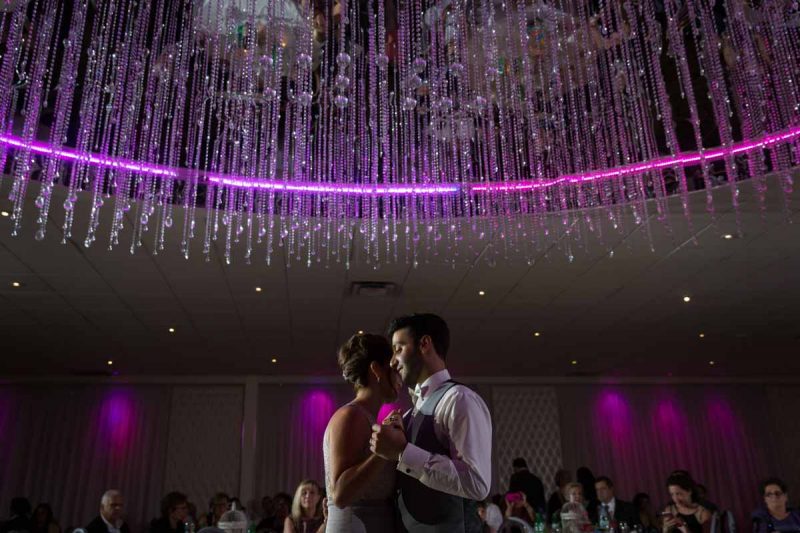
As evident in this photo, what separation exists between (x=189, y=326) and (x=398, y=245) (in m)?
3.86

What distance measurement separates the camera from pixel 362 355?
1897 mm

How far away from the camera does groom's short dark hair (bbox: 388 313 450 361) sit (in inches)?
72.3

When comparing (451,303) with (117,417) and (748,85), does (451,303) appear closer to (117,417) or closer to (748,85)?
(748,85)

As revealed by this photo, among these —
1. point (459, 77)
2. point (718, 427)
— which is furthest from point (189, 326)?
point (718, 427)

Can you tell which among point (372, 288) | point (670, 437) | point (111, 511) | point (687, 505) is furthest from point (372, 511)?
point (670, 437)

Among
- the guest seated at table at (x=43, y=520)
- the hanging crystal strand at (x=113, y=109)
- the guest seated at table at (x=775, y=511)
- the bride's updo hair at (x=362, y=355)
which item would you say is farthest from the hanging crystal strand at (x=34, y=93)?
the guest seated at table at (x=43, y=520)

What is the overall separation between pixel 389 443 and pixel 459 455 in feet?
0.65

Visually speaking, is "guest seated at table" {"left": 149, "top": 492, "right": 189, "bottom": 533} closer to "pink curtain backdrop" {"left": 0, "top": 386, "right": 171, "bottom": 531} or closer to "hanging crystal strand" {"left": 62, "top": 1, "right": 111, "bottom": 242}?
"hanging crystal strand" {"left": 62, "top": 1, "right": 111, "bottom": 242}

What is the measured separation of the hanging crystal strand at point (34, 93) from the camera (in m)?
3.57

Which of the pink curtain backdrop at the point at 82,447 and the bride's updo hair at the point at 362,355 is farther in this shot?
the pink curtain backdrop at the point at 82,447

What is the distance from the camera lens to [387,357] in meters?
1.92

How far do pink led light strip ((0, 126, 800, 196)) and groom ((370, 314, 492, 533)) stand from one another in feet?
10.7

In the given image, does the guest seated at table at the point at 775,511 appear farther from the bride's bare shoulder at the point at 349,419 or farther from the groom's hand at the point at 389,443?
the groom's hand at the point at 389,443

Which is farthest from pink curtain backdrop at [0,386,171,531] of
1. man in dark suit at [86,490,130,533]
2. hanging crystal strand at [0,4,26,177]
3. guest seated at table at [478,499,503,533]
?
hanging crystal strand at [0,4,26,177]
